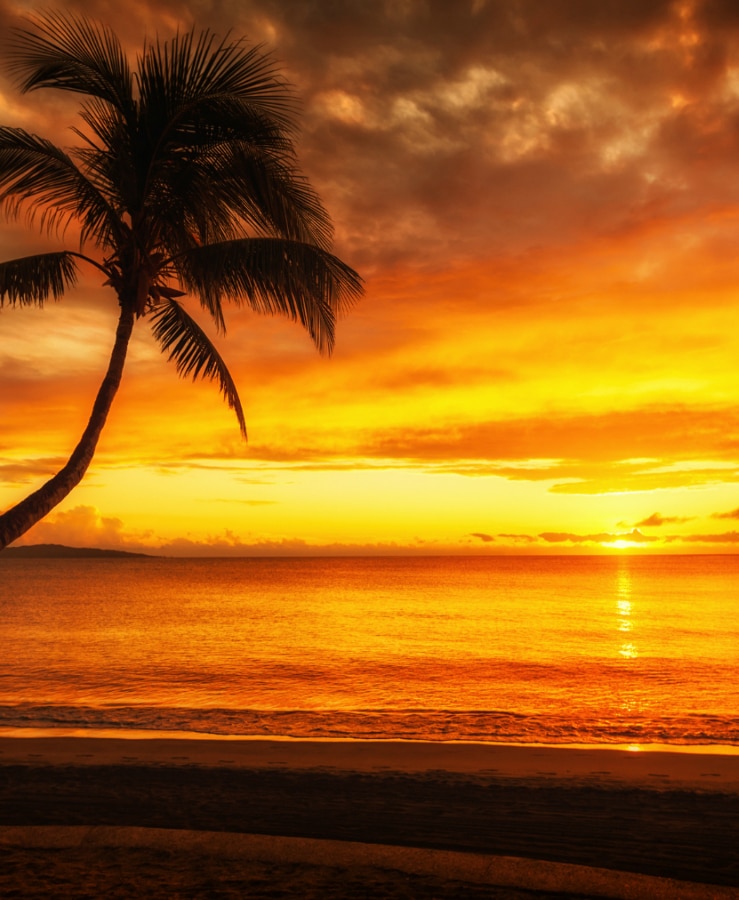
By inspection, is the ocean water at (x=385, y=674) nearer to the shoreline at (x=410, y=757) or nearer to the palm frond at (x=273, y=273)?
the shoreline at (x=410, y=757)

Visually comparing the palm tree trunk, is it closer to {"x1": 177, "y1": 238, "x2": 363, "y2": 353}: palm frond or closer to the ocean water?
{"x1": 177, "y1": 238, "x2": 363, "y2": 353}: palm frond

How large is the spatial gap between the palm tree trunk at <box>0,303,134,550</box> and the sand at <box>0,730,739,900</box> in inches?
115

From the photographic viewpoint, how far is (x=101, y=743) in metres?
11.9

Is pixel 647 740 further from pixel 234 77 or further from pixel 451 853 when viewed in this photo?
pixel 234 77

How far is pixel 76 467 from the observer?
356 inches

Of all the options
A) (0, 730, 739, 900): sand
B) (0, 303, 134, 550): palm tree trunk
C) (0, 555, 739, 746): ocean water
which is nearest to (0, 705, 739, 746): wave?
(0, 555, 739, 746): ocean water

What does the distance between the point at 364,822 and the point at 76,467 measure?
16.5ft

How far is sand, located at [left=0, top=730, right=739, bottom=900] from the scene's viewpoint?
19.5ft

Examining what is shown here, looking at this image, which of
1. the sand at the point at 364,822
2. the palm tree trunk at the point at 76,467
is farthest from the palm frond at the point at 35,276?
the sand at the point at 364,822

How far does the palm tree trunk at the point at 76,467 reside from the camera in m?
8.21

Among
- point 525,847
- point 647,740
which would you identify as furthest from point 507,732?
point 525,847

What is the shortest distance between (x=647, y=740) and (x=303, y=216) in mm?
10854

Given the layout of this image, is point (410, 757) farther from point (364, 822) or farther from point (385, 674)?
point (385, 674)

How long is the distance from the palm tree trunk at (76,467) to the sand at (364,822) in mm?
2924
